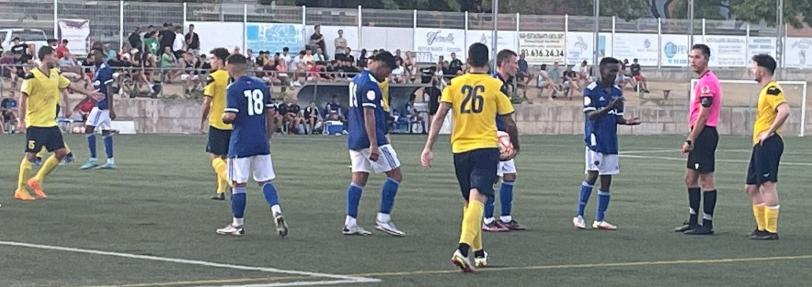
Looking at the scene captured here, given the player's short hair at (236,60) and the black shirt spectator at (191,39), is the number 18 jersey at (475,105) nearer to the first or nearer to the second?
the player's short hair at (236,60)

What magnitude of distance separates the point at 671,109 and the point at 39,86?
3334 cm

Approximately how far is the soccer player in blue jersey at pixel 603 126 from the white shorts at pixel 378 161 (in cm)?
228

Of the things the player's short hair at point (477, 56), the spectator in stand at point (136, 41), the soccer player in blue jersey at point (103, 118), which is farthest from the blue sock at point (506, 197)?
the spectator in stand at point (136, 41)

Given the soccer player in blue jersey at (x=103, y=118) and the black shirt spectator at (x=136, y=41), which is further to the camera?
the black shirt spectator at (x=136, y=41)

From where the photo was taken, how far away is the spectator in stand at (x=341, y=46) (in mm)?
45812

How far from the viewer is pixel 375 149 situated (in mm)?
14758

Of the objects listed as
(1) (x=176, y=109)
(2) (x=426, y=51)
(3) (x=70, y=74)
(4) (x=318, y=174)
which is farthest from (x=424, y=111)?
(4) (x=318, y=174)

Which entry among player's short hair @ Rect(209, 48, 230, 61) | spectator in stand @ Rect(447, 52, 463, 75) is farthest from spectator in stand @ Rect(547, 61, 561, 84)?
player's short hair @ Rect(209, 48, 230, 61)

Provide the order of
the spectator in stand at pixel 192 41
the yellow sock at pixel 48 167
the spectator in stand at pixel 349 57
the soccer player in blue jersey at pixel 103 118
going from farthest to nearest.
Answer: the spectator in stand at pixel 349 57 → the spectator in stand at pixel 192 41 → the soccer player in blue jersey at pixel 103 118 → the yellow sock at pixel 48 167

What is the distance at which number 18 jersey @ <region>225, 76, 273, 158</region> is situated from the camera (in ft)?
48.1

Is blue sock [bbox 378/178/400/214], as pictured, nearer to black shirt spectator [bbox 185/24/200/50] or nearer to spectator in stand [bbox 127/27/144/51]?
spectator in stand [bbox 127/27/144/51]

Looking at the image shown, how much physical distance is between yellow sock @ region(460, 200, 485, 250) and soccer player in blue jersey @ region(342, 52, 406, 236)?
267 cm

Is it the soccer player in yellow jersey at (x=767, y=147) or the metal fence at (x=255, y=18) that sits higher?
the metal fence at (x=255, y=18)

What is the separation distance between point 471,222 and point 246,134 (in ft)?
10.9
